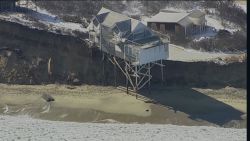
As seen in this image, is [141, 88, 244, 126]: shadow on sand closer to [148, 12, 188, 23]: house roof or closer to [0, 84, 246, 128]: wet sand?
[0, 84, 246, 128]: wet sand

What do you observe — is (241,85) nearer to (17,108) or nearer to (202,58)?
(202,58)

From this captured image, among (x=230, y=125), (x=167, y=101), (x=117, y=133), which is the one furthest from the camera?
(x=167, y=101)

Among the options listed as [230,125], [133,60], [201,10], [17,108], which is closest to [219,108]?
[230,125]

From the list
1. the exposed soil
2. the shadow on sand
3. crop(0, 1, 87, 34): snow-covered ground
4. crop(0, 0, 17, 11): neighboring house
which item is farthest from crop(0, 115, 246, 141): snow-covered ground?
crop(0, 0, 17, 11): neighboring house

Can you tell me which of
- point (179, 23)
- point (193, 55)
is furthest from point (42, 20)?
point (193, 55)

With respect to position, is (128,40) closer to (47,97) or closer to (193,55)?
(47,97)
